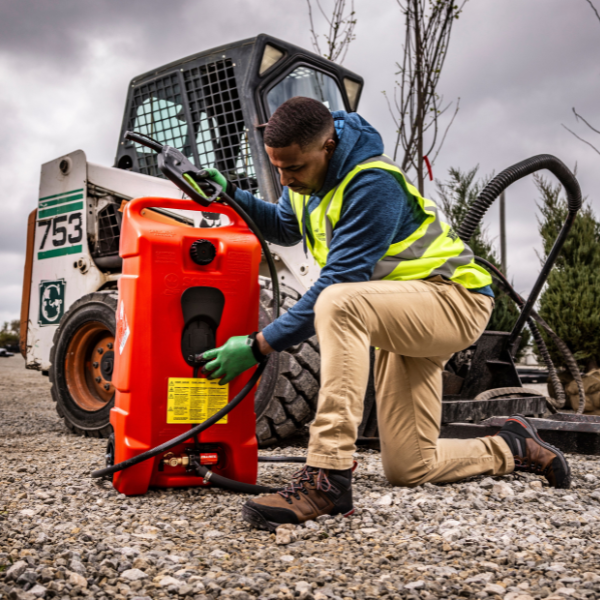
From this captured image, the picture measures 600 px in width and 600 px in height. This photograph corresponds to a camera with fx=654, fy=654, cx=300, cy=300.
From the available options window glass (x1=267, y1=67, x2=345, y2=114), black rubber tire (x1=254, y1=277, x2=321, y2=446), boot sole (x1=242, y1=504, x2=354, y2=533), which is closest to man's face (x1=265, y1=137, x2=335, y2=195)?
boot sole (x1=242, y1=504, x2=354, y2=533)

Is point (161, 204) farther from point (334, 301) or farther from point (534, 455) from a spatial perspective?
point (534, 455)

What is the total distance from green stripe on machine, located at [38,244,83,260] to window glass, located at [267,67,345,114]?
1.71m

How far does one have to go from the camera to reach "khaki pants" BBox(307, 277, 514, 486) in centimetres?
200

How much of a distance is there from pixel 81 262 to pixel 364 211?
9.89 feet

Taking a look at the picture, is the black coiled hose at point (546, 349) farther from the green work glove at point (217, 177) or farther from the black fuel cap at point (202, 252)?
the black fuel cap at point (202, 252)

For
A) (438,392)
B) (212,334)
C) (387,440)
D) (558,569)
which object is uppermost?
(212,334)

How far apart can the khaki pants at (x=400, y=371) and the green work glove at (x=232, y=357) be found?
0.30 meters

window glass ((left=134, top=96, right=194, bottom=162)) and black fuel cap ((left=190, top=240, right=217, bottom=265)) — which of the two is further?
window glass ((left=134, top=96, right=194, bottom=162))

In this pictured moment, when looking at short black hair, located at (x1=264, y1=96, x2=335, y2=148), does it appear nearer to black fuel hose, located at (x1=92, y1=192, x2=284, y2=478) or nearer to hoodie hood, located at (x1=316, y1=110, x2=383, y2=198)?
hoodie hood, located at (x1=316, y1=110, x2=383, y2=198)

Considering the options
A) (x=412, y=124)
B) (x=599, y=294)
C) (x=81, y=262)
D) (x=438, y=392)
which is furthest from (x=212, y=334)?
(x=599, y=294)

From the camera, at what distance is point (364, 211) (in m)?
2.12

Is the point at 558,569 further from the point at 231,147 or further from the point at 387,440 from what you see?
the point at 231,147

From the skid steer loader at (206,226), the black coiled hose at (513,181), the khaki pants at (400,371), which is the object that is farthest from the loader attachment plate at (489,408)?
the black coiled hose at (513,181)

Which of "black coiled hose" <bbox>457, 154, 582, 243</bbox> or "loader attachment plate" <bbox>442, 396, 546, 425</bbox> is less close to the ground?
"black coiled hose" <bbox>457, 154, 582, 243</bbox>
